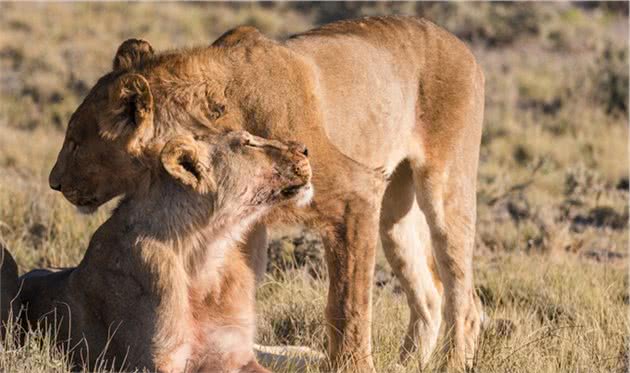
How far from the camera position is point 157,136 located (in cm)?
534

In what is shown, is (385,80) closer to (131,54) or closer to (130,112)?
(131,54)

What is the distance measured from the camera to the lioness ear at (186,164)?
4977 millimetres

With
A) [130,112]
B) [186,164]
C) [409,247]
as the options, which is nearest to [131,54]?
[130,112]

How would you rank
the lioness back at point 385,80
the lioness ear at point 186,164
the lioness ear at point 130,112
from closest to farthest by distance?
the lioness ear at point 186,164
the lioness ear at point 130,112
the lioness back at point 385,80

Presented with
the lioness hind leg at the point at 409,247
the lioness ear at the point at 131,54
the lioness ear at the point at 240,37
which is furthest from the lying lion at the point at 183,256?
the lioness hind leg at the point at 409,247

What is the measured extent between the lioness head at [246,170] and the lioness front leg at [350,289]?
0.43 m

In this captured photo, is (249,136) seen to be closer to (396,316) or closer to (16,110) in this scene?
(396,316)

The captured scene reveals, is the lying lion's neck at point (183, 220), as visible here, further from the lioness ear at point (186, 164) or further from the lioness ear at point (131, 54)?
the lioness ear at point (131, 54)

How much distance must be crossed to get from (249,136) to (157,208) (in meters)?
0.49

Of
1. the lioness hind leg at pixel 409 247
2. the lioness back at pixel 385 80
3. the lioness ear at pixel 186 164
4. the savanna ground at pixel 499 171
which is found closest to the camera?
the lioness ear at pixel 186 164

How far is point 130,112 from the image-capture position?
533cm

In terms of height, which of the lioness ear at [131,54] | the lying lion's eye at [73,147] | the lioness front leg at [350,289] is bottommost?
the lioness front leg at [350,289]

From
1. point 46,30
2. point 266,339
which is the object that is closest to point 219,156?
point 266,339

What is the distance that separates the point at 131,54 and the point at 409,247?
221cm
